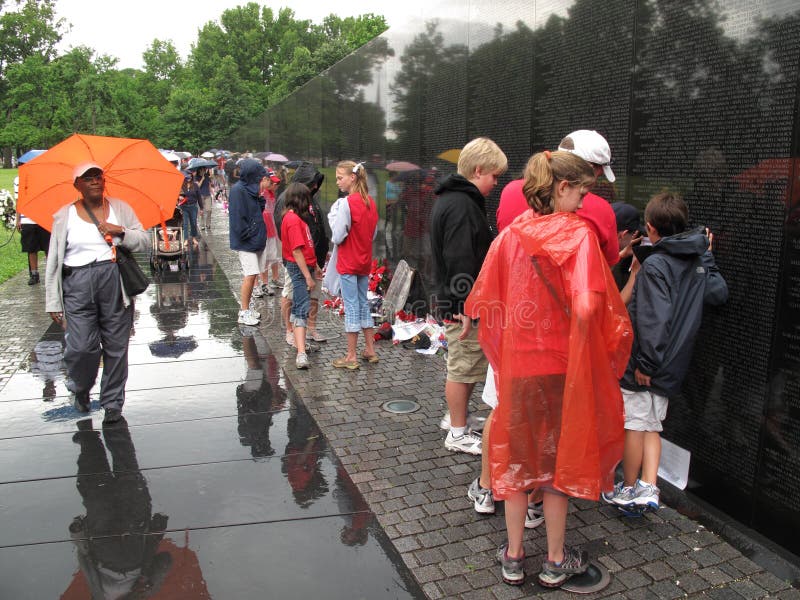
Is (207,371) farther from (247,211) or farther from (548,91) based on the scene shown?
(548,91)

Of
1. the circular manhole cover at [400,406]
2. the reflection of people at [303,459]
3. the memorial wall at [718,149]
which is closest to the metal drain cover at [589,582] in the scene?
the memorial wall at [718,149]

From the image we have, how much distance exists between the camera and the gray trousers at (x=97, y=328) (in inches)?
201

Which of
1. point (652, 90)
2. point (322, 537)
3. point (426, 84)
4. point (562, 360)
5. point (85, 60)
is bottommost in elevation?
point (322, 537)

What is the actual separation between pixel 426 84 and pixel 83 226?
466cm

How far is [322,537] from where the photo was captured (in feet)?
12.1

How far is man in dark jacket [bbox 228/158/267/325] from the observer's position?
8.40m

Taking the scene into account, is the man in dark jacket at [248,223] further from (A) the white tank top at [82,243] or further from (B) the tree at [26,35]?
(B) the tree at [26,35]

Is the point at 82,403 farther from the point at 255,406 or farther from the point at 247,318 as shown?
the point at 247,318

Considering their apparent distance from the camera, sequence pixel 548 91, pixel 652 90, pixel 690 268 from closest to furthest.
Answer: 1. pixel 690 268
2. pixel 652 90
3. pixel 548 91

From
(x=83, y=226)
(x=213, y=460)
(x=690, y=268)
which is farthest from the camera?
(x=83, y=226)

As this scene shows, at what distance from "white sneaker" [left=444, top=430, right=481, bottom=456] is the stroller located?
8582 millimetres

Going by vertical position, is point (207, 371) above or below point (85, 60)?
below

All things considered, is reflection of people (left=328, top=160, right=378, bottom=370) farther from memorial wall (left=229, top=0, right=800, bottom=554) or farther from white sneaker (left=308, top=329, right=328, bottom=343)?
memorial wall (left=229, top=0, right=800, bottom=554)

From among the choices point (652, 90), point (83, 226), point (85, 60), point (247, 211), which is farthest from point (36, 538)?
point (85, 60)
